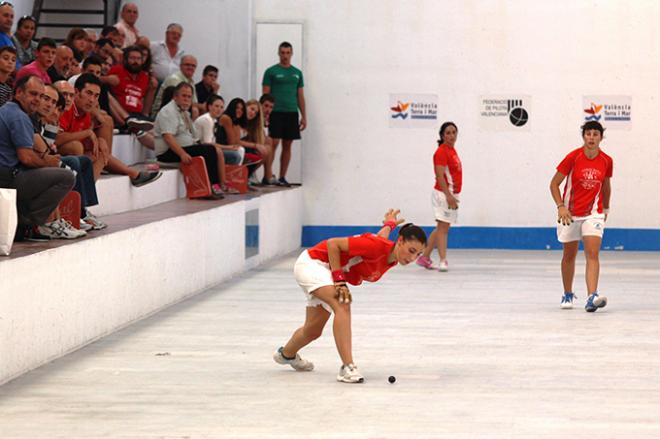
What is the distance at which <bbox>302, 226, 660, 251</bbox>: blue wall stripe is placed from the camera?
55.3 ft

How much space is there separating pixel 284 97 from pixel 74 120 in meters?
6.60

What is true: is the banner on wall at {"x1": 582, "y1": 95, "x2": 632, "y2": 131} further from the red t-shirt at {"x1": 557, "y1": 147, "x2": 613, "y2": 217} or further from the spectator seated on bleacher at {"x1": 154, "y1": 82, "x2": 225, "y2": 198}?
the red t-shirt at {"x1": 557, "y1": 147, "x2": 613, "y2": 217}

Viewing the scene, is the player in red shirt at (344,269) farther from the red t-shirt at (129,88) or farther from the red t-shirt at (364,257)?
the red t-shirt at (129,88)

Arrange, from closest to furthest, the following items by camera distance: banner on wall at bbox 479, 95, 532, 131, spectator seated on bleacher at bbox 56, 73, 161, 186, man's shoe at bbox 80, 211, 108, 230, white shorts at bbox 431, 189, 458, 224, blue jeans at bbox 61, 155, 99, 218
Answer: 1. man's shoe at bbox 80, 211, 108, 230
2. blue jeans at bbox 61, 155, 99, 218
3. spectator seated on bleacher at bbox 56, 73, 161, 186
4. white shorts at bbox 431, 189, 458, 224
5. banner on wall at bbox 479, 95, 532, 131

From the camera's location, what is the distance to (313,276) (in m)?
6.99

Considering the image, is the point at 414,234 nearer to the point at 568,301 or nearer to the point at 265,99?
the point at 568,301

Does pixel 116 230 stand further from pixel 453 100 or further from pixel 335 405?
pixel 453 100

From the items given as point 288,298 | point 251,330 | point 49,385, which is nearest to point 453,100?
point 288,298

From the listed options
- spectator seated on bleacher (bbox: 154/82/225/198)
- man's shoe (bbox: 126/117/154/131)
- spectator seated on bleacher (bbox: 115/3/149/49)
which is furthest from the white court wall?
man's shoe (bbox: 126/117/154/131)

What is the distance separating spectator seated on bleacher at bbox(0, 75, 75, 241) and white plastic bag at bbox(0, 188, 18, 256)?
623mm

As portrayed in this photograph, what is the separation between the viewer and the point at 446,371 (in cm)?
732

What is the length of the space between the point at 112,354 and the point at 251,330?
142cm

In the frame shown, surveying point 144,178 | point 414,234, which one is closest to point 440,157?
→ point 144,178

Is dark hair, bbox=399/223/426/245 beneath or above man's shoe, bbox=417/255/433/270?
above
